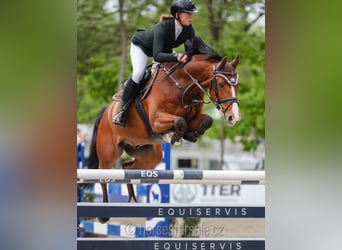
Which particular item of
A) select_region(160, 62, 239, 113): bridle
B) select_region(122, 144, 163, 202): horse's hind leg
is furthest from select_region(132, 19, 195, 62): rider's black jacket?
select_region(122, 144, 163, 202): horse's hind leg

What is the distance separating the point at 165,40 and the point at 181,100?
0.40 meters

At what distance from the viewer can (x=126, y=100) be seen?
4371 millimetres

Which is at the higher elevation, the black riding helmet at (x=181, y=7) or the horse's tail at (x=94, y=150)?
the black riding helmet at (x=181, y=7)

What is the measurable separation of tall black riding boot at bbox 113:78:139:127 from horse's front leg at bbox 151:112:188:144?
239 mm

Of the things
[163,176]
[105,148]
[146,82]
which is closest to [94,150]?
[105,148]

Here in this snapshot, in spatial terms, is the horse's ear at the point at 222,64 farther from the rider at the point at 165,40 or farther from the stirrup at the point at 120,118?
the stirrup at the point at 120,118

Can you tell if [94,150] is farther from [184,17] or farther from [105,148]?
[184,17]

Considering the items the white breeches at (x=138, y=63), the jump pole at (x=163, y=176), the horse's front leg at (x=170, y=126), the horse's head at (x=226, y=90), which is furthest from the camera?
the white breeches at (x=138, y=63)

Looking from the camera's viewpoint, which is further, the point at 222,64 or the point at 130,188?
the point at 130,188

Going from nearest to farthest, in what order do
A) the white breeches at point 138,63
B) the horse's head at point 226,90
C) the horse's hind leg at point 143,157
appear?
the horse's head at point 226,90
the white breeches at point 138,63
the horse's hind leg at point 143,157

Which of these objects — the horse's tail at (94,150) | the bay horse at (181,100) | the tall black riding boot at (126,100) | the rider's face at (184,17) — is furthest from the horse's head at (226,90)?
the horse's tail at (94,150)

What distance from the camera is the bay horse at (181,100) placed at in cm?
398
